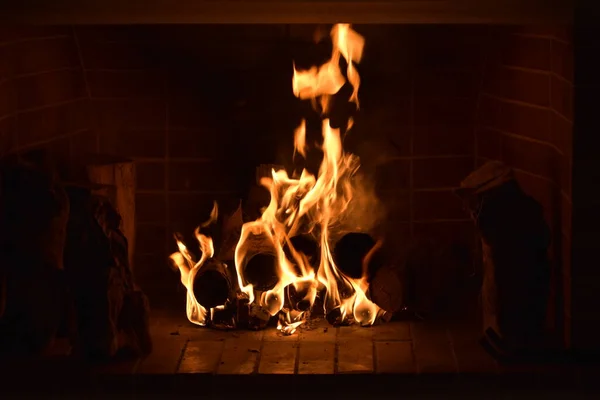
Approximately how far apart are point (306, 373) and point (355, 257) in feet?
2.02

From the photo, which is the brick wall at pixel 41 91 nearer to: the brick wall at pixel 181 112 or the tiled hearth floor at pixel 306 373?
the brick wall at pixel 181 112

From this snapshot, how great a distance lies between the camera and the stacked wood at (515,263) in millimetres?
3719

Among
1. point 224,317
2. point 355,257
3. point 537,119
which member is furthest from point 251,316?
point 537,119

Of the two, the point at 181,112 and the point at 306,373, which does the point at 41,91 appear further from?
the point at 306,373

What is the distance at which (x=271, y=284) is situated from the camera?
13.3ft

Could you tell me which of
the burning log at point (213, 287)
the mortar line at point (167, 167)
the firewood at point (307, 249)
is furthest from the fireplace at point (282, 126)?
the firewood at point (307, 249)

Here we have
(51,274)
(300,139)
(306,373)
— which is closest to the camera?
(306,373)

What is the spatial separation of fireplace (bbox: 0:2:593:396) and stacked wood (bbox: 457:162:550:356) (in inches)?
5.9

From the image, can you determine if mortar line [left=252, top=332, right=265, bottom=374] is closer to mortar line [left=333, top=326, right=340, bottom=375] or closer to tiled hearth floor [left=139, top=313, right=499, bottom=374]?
tiled hearth floor [left=139, top=313, right=499, bottom=374]

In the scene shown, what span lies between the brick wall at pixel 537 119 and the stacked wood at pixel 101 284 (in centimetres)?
141

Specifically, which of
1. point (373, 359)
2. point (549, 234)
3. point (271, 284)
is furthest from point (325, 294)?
point (549, 234)

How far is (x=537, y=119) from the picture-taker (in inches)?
158

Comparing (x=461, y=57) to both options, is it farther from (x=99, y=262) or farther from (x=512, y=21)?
(x=99, y=262)

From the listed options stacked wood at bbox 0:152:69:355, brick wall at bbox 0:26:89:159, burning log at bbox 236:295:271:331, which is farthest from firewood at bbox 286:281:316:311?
brick wall at bbox 0:26:89:159
